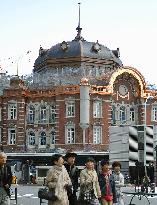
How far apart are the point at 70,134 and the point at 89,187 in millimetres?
39278

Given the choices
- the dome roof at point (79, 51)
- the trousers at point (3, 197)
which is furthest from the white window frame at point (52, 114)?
the trousers at point (3, 197)

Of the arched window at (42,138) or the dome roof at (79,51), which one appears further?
the dome roof at (79,51)

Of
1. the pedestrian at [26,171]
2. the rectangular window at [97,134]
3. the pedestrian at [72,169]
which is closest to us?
the pedestrian at [72,169]

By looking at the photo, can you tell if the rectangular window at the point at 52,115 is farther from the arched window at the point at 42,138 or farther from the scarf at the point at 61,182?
the scarf at the point at 61,182

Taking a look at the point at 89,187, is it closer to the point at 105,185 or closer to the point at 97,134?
the point at 105,185

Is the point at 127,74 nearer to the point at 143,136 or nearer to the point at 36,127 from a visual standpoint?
the point at 36,127

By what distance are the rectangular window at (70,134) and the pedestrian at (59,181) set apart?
39560 mm

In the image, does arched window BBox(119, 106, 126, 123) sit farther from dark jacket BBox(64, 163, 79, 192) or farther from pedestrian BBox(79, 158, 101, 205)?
pedestrian BBox(79, 158, 101, 205)

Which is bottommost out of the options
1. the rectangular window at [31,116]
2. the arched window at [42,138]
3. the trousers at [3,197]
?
the trousers at [3,197]

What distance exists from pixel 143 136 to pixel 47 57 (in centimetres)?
4905

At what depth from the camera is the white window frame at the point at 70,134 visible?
1908 inches

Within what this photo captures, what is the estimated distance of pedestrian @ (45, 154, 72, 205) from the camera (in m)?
8.71

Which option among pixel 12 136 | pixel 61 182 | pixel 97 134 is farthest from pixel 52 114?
pixel 61 182

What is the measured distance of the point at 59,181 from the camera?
8758 millimetres
